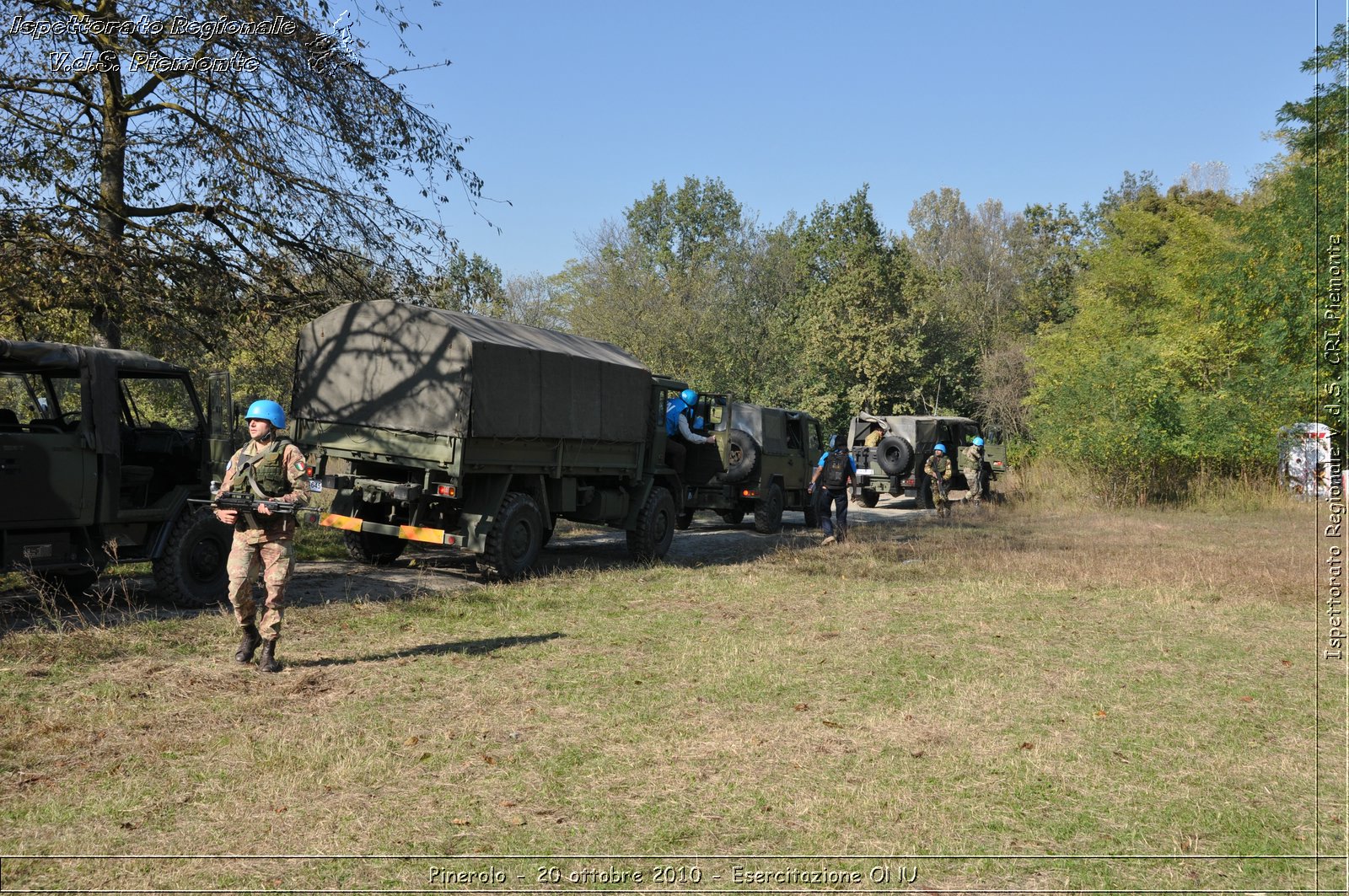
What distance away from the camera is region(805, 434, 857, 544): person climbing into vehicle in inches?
649

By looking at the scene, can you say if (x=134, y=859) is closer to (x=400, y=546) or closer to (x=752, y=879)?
(x=752, y=879)

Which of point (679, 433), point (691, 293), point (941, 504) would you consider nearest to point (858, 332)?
point (691, 293)

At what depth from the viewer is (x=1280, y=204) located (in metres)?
23.2

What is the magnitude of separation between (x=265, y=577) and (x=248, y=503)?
528mm

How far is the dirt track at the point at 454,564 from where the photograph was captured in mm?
9797

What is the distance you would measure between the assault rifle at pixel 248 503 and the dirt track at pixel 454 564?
1.76 m

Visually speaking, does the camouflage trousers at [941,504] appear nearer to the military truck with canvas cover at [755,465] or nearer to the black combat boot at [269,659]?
the military truck with canvas cover at [755,465]

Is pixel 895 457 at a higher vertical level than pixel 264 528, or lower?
higher

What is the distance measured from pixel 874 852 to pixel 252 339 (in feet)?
42.4

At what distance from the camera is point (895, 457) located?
24.5m

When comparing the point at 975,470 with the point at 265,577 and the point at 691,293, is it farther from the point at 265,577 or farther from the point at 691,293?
the point at 691,293

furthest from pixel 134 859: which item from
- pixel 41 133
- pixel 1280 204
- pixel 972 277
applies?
pixel 972 277

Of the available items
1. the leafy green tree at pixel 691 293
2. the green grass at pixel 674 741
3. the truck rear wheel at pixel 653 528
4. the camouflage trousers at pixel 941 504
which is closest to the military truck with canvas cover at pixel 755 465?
the truck rear wheel at pixel 653 528

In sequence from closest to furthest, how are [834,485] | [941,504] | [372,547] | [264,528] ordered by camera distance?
[264,528], [372,547], [834,485], [941,504]
